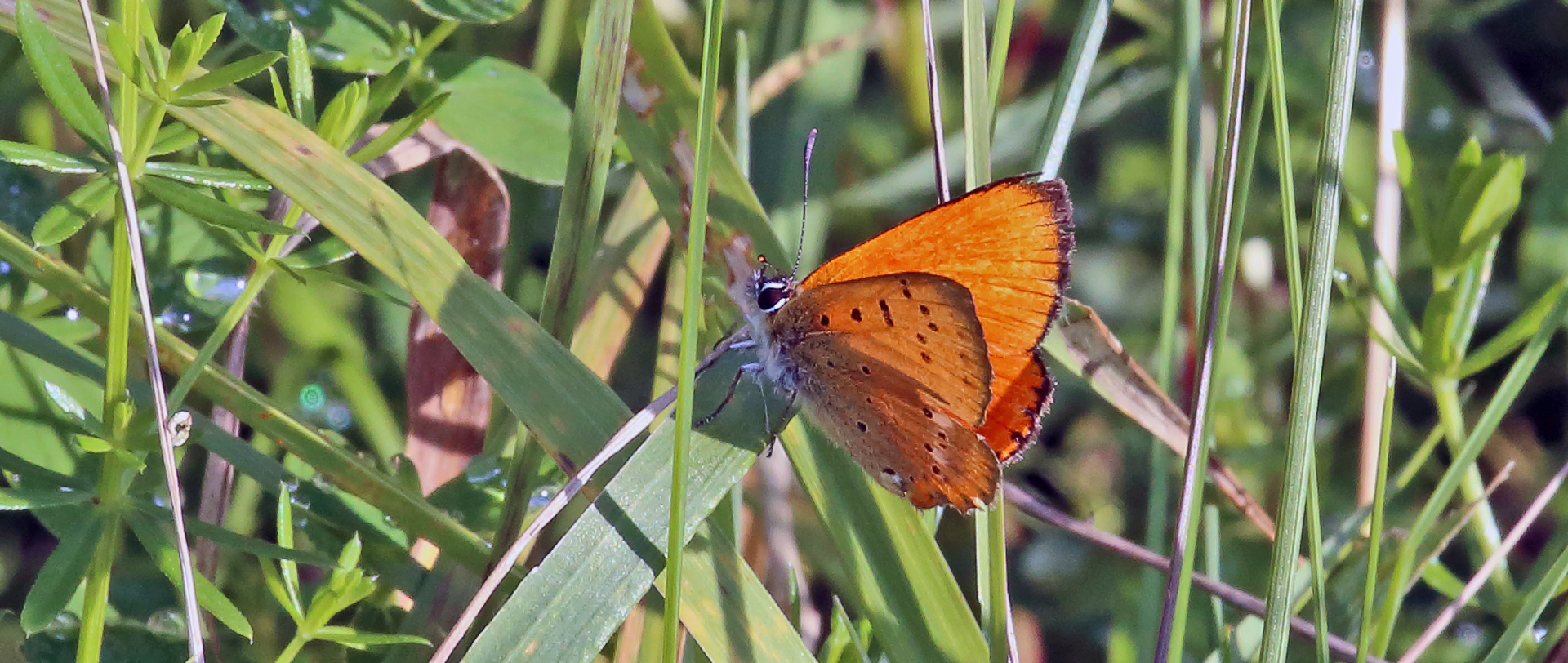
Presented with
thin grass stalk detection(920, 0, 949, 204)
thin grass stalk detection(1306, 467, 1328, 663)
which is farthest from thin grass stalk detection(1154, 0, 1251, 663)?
thin grass stalk detection(920, 0, 949, 204)

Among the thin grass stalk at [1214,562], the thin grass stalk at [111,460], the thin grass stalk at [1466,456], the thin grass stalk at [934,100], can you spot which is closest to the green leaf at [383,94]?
the thin grass stalk at [111,460]

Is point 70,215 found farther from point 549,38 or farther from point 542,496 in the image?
point 549,38

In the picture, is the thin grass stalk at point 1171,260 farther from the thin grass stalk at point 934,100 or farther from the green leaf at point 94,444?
the green leaf at point 94,444

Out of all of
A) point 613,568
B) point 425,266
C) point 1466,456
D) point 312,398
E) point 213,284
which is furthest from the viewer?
point 312,398

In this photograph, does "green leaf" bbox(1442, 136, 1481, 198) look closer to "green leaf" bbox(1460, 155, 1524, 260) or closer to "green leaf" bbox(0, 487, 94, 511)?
"green leaf" bbox(1460, 155, 1524, 260)

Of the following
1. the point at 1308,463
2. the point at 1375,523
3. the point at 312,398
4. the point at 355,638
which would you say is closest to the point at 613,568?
the point at 355,638

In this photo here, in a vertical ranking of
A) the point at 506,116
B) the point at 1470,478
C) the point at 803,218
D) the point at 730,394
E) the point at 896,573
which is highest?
the point at 506,116

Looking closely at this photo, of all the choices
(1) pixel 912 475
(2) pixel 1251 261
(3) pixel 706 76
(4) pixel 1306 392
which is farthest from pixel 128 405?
(2) pixel 1251 261
